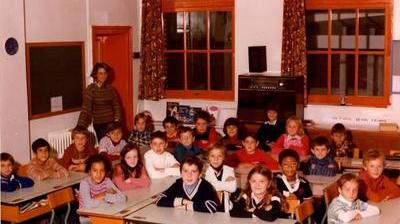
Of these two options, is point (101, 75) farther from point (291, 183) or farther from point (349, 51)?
point (291, 183)

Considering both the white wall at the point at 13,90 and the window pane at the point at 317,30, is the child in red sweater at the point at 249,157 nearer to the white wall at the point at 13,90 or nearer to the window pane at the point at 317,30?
the white wall at the point at 13,90

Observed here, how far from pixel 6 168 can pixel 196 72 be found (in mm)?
4875

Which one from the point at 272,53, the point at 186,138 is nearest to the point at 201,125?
the point at 186,138

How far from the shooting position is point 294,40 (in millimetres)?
9320

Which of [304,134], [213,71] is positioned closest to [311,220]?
[304,134]

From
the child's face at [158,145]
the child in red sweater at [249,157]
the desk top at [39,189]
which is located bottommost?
the desk top at [39,189]

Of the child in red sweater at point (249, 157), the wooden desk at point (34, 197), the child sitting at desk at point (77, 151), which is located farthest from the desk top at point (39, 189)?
the child in red sweater at point (249, 157)

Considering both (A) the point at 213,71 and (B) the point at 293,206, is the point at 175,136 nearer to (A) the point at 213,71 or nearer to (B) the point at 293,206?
(A) the point at 213,71

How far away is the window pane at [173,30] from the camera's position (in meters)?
10.5

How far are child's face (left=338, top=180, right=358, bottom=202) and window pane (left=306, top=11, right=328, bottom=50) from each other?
4698 millimetres

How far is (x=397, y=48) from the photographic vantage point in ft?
29.4

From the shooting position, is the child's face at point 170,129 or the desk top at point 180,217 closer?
the desk top at point 180,217

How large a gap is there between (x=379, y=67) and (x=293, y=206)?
175 inches

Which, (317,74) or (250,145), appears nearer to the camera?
(250,145)
